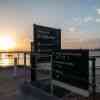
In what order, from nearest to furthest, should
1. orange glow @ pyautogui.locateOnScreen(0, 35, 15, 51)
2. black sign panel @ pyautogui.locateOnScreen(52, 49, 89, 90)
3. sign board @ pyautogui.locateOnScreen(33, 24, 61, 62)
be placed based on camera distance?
1. black sign panel @ pyautogui.locateOnScreen(52, 49, 89, 90)
2. sign board @ pyautogui.locateOnScreen(33, 24, 61, 62)
3. orange glow @ pyautogui.locateOnScreen(0, 35, 15, 51)

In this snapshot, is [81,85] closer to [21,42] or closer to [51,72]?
[51,72]

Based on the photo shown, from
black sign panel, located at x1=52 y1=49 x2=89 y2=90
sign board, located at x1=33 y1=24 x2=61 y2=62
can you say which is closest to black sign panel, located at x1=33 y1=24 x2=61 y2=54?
sign board, located at x1=33 y1=24 x2=61 y2=62

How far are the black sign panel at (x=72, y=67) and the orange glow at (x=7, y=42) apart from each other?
677 centimetres

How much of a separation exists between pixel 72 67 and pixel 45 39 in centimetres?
228

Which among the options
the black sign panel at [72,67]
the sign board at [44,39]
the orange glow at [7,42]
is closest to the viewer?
the black sign panel at [72,67]

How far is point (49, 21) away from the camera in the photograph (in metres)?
10.9

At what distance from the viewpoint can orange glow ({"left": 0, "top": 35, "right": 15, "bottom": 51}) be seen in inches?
415

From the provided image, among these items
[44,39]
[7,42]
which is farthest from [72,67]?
[7,42]

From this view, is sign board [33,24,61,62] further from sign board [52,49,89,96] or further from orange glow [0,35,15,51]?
orange glow [0,35,15,51]

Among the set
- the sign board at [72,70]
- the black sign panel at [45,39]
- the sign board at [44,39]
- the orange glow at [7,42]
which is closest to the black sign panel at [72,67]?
the sign board at [72,70]

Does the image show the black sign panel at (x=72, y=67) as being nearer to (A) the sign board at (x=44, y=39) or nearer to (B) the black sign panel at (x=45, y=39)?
(A) the sign board at (x=44, y=39)

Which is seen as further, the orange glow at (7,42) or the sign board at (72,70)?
the orange glow at (7,42)

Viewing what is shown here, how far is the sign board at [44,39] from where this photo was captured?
17.7 ft

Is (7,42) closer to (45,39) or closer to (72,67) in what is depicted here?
(45,39)
